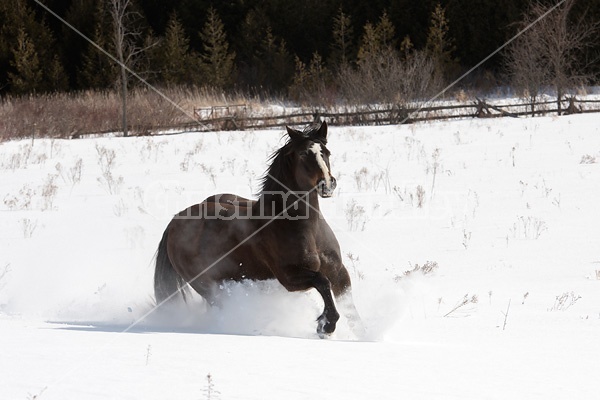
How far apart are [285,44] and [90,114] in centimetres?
1688

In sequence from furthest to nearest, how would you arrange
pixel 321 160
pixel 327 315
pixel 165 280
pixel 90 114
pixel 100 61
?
pixel 100 61
pixel 90 114
pixel 165 280
pixel 321 160
pixel 327 315

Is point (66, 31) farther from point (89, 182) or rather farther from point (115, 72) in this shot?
point (89, 182)

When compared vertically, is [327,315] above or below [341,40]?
below

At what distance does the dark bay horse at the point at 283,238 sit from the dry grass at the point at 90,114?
55.3 feet

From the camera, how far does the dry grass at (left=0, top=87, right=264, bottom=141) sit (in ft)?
78.3

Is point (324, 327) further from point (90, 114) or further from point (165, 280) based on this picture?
point (90, 114)

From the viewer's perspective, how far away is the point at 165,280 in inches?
290

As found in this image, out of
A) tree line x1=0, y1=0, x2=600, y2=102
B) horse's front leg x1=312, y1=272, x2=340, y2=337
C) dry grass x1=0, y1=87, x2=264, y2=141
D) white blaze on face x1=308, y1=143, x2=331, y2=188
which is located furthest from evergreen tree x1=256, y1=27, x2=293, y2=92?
horse's front leg x1=312, y1=272, x2=340, y2=337

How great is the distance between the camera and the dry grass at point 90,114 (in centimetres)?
2388

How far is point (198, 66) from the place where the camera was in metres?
37.7

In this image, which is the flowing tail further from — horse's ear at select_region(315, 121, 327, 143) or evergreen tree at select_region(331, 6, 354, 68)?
evergreen tree at select_region(331, 6, 354, 68)

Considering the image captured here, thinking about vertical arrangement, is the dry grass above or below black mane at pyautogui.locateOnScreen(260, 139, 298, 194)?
above

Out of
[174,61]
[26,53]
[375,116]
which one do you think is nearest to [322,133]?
[375,116]

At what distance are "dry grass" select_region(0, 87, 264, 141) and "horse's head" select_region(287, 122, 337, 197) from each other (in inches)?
698
